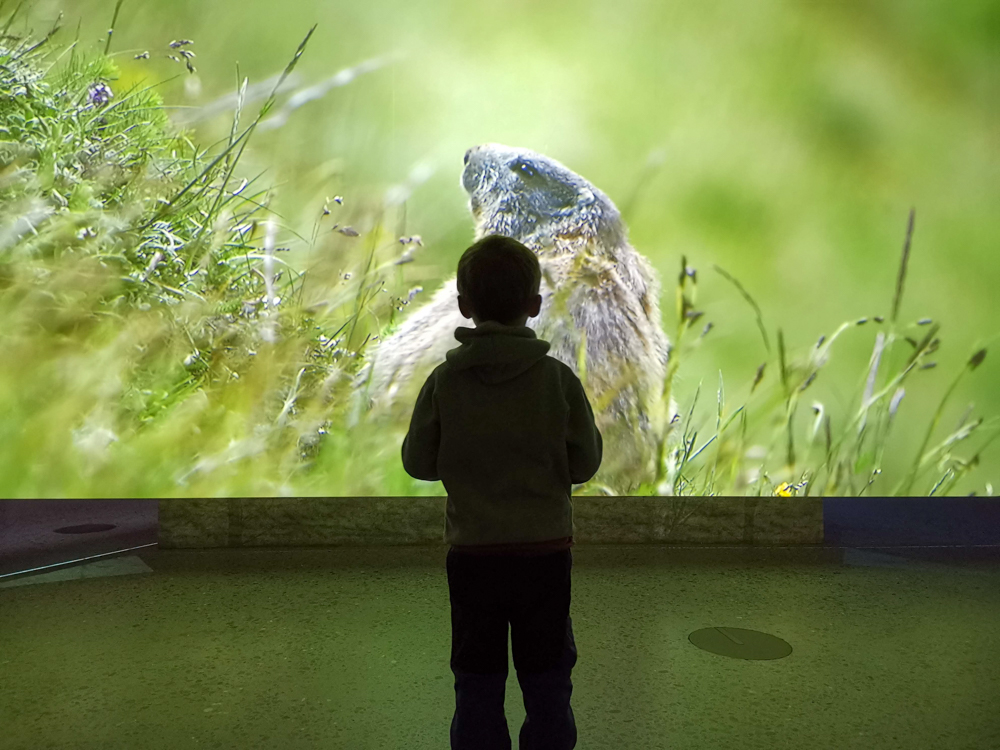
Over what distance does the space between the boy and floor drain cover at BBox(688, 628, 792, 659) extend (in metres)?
1.00

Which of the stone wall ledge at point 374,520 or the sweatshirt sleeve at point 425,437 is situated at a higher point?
the sweatshirt sleeve at point 425,437

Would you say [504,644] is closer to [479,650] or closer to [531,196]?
[479,650]

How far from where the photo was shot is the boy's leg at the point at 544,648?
51.6 inches

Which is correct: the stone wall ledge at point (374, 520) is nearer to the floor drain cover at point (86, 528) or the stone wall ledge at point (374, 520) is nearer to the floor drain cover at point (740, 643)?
the floor drain cover at point (86, 528)

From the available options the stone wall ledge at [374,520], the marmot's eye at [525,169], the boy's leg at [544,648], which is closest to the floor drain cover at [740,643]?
the stone wall ledge at [374,520]

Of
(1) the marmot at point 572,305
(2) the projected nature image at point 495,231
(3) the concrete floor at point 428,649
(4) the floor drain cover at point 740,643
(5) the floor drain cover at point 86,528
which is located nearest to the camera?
(3) the concrete floor at point 428,649

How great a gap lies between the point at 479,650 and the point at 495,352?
0.50 meters

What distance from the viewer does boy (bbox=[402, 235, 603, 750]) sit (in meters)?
1.29

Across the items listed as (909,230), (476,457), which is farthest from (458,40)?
(476,457)

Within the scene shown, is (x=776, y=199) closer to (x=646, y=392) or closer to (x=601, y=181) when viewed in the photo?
(x=601, y=181)

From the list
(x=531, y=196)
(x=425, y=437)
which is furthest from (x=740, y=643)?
(x=531, y=196)

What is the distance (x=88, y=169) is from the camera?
2.65m

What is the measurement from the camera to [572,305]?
283 cm

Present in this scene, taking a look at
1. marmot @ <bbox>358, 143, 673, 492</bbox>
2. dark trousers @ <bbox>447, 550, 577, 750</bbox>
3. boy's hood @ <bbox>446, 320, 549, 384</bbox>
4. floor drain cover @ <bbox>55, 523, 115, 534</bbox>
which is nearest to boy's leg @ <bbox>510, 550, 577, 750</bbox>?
dark trousers @ <bbox>447, 550, 577, 750</bbox>
